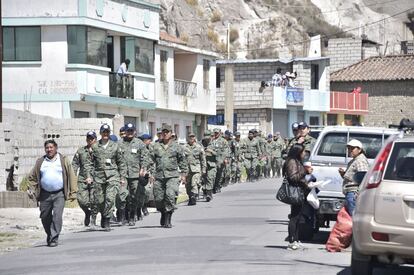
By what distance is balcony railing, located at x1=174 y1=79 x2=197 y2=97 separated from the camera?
51631 millimetres

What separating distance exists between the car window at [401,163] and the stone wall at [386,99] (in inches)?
2434

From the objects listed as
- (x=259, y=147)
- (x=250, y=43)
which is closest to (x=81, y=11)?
(x=259, y=147)

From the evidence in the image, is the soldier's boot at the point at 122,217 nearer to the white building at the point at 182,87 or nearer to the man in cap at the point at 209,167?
the man in cap at the point at 209,167

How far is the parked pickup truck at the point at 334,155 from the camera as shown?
58.3 ft

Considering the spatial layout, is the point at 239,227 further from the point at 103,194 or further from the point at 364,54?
the point at 364,54

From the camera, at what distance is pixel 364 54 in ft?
266

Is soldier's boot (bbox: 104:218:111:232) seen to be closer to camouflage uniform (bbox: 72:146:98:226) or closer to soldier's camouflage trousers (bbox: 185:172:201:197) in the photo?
camouflage uniform (bbox: 72:146:98:226)

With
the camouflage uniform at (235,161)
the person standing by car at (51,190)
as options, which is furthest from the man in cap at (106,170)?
the camouflage uniform at (235,161)

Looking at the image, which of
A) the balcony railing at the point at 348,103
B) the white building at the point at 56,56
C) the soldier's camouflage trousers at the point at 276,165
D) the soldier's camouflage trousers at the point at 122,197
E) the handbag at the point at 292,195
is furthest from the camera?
the balcony railing at the point at 348,103

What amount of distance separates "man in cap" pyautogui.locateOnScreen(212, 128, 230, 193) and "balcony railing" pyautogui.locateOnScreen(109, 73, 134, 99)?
9986 millimetres

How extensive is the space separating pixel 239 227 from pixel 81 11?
21.7m

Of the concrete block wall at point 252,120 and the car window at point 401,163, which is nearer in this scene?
the car window at point 401,163

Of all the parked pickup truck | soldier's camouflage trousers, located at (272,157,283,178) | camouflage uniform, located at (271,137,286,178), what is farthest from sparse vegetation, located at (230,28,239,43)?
the parked pickup truck

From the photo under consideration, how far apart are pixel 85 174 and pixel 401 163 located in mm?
9854
